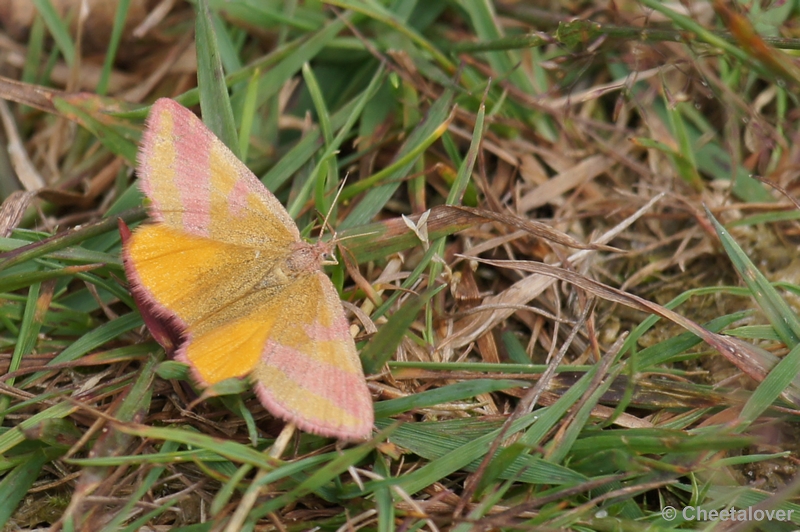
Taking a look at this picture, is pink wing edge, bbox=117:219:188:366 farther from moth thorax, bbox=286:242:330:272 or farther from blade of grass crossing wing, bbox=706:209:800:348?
blade of grass crossing wing, bbox=706:209:800:348

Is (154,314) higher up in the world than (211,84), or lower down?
lower down

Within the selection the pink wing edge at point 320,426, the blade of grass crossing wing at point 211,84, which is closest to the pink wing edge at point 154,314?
the pink wing edge at point 320,426

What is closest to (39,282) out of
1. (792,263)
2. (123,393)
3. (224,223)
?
(123,393)

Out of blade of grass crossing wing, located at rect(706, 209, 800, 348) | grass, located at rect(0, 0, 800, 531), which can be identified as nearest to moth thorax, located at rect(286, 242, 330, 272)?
grass, located at rect(0, 0, 800, 531)

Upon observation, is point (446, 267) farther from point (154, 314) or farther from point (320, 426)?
point (154, 314)

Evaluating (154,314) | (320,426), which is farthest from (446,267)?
(154,314)

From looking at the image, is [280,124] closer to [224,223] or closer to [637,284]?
[224,223]
